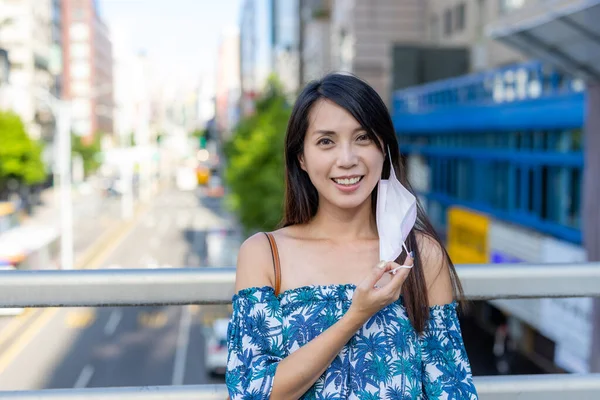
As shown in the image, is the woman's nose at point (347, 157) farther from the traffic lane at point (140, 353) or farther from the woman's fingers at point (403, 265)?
the traffic lane at point (140, 353)

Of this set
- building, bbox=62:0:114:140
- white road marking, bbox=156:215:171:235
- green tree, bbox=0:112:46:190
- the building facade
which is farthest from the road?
building, bbox=62:0:114:140

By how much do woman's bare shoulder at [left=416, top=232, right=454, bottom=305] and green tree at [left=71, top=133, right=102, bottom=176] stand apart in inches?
3201

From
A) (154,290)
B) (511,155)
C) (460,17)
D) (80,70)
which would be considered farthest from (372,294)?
(80,70)

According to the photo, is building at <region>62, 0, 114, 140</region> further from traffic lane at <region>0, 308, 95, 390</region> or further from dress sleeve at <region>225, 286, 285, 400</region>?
dress sleeve at <region>225, 286, 285, 400</region>

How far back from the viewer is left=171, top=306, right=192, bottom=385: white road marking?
2147cm

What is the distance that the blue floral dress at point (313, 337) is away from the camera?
214 cm

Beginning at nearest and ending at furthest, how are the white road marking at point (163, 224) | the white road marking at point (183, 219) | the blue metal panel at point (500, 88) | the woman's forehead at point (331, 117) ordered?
the woman's forehead at point (331, 117) → the blue metal panel at point (500, 88) → the white road marking at point (163, 224) → the white road marking at point (183, 219)

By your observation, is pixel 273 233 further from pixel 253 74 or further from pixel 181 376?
pixel 253 74

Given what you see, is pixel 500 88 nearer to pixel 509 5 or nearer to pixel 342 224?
pixel 509 5

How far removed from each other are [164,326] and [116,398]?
26959mm

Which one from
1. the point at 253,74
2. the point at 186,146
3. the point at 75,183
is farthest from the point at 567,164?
the point at 186,146

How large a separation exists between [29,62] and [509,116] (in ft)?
193

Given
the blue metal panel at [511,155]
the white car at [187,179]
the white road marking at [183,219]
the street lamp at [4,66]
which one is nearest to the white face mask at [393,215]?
the blue metal panel at [511,155]

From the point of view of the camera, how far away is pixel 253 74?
4141 inches
